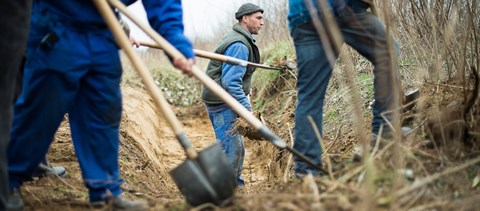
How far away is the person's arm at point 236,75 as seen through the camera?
4820mm

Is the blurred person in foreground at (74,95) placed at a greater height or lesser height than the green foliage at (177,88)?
greater

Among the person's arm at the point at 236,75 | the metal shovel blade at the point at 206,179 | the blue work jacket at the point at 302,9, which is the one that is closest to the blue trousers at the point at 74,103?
the metal shovel blade at the point at 206,179

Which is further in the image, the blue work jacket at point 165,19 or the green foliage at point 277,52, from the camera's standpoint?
the green foliage at point 277,52

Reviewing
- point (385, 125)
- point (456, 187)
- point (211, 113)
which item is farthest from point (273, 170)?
point (456, 187)

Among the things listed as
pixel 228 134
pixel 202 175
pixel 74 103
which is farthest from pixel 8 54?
pixel 228 134

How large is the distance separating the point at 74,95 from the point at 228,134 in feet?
8.35

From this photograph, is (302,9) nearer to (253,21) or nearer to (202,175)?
(202,175)

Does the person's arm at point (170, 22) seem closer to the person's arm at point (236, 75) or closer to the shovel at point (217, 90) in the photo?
the shovel at point (217, 90)

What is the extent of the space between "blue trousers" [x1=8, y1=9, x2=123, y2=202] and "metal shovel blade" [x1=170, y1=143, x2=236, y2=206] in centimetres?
53

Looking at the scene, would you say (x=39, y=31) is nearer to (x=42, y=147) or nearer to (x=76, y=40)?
(x=76, y=40)

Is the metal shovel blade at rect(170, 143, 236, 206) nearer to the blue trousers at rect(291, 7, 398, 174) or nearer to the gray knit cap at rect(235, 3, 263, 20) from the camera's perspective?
the blue trousers at rect(291, 7, 398, 174)

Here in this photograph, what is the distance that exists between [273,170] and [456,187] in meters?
3.34

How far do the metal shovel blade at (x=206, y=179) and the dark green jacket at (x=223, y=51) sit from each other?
2.55 metres

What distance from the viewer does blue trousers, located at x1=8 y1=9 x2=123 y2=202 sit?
248 cm
